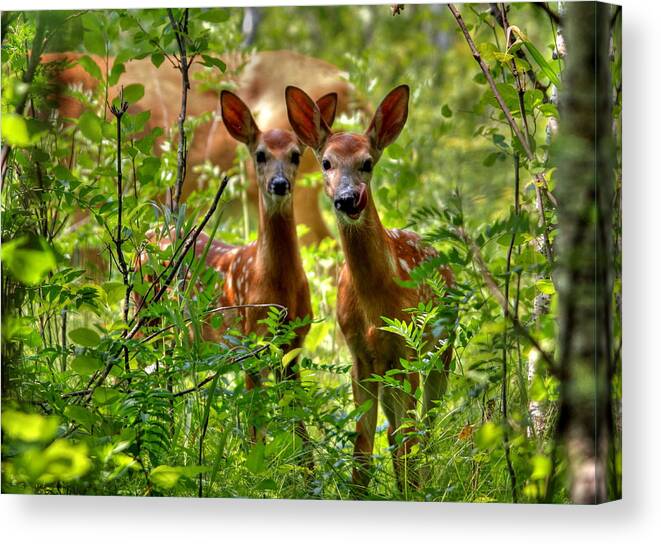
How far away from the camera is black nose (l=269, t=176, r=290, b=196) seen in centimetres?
386

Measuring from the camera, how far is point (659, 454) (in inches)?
135

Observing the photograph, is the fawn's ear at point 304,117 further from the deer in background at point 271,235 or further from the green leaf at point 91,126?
the green leaf at point 91,126

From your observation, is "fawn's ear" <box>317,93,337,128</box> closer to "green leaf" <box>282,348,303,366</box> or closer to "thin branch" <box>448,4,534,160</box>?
"thin branch" <box>448,4,534,160</box>

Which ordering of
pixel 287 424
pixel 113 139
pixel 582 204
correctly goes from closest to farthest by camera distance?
pixel 582 204 → pixel 287 424 → pixel 113 139

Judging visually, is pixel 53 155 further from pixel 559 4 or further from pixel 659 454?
pixel 659 454

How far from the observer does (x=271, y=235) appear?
391 cm

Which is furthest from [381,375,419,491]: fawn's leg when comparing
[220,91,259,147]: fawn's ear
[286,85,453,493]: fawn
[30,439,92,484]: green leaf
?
[30,439,92,484]: green leaf

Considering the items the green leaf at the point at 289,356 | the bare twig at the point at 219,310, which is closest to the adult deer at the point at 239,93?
the bare twig at the point at 219,310

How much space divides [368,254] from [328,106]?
0.51 m

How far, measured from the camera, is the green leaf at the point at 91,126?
11.8ft

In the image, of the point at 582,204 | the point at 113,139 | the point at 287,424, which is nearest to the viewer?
the point at 582,204

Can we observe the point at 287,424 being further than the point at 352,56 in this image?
No

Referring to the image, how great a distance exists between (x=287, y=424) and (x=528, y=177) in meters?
1.05

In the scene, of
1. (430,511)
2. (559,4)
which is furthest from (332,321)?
(559,4)
